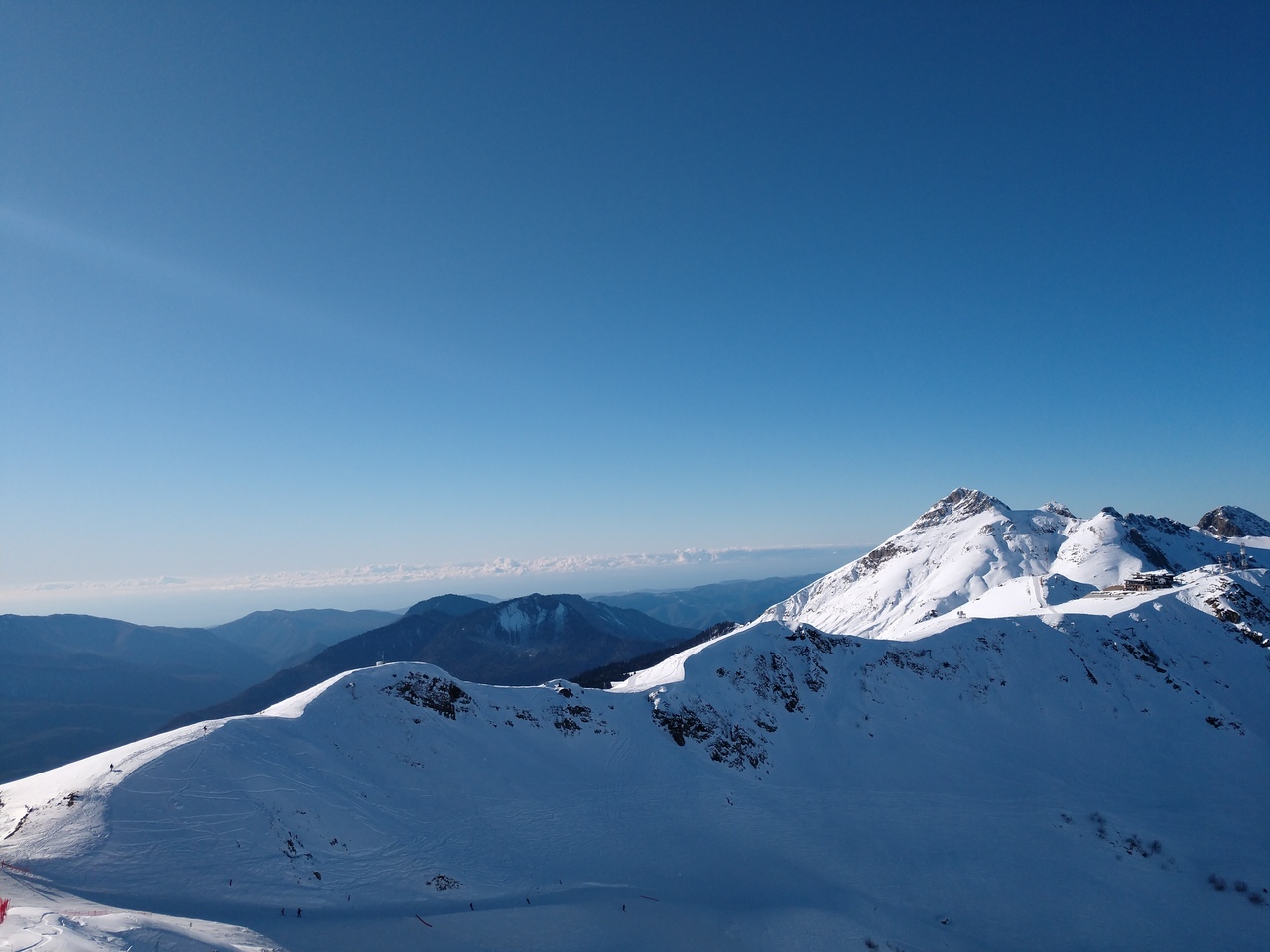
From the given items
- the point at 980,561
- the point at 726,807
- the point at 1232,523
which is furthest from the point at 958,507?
the point at 726,807

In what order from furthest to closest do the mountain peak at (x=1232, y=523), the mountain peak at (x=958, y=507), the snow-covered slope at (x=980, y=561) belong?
the mountain peak at (x=958, y=507)
the mountain peak at (x=1232, y=523)
the snow-covered slope at (x=980, y=561)

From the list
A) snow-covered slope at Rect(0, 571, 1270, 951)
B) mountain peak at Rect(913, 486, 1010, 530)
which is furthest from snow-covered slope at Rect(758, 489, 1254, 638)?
snow-covered slope at Rect(0, 571, 1270, 951)

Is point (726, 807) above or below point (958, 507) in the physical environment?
below

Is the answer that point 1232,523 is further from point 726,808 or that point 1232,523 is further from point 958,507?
point 726,808

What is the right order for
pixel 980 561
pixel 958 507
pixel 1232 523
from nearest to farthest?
pixel 980 561, pixel 1232 523, pixel 958 507

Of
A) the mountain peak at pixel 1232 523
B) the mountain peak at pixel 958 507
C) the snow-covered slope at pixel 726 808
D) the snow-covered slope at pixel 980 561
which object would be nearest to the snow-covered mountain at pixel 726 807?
the snow-covered slope at pixel 726 808

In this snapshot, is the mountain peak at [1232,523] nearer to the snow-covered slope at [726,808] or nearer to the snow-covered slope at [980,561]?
the snow-covered slope at [980,561]
